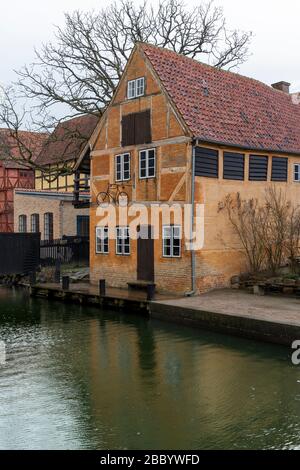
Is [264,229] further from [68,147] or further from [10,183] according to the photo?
[10,183]

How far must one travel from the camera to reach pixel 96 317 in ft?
55.1

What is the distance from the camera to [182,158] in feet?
57.6

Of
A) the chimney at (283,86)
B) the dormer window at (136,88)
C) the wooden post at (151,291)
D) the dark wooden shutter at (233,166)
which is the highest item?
the chimney at (283,86)

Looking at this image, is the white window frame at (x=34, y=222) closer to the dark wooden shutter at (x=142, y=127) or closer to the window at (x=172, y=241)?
the dark wooden shutter at (x=142, y=127)

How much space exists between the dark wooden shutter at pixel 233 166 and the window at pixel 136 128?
2853mm

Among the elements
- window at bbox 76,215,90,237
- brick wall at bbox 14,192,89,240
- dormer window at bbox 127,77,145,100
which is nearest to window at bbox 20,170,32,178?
brick wall at bbox 14,192,89,240

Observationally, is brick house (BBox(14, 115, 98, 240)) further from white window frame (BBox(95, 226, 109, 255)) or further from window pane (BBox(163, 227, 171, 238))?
window pane (BBox(163, 227, 171, 238))

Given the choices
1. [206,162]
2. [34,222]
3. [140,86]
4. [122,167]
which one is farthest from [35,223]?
[206,162]

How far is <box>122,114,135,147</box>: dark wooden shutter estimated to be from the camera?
63.9ft

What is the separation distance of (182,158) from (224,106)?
3.36m

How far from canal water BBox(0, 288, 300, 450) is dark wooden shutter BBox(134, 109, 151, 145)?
23.5 ft

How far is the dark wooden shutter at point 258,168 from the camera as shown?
1908 cm

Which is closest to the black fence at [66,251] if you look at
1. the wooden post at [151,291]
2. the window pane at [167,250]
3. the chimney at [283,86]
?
the window pane at [167,250]
